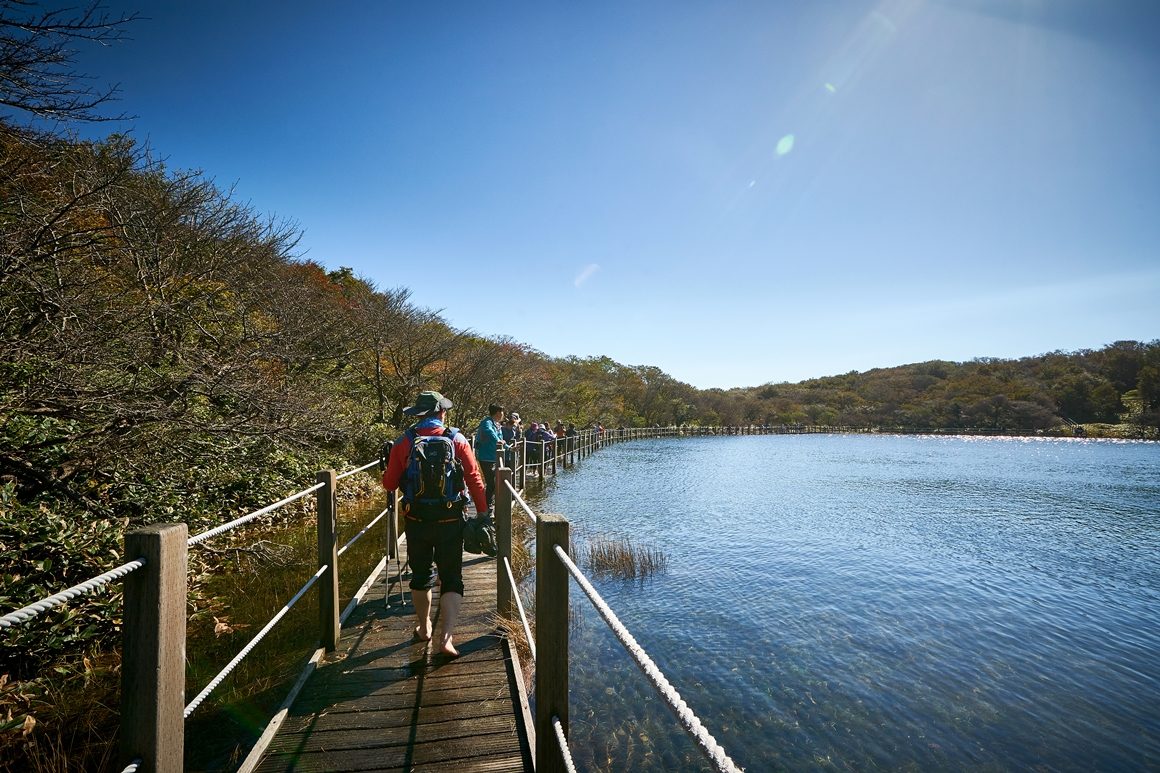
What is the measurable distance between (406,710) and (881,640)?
6113 millimetres

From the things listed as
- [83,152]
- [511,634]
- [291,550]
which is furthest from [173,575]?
[83,152]

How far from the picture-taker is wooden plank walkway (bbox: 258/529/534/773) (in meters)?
2.85

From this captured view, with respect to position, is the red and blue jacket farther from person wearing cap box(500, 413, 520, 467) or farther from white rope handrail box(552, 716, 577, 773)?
person wearing cap box(500, 413, 520, 467)

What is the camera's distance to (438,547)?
3842 mm

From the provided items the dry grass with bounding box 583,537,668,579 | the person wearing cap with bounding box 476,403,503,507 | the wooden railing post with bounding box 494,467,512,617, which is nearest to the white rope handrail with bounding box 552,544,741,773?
the wooden railing post with bounding box 494,467,512,617

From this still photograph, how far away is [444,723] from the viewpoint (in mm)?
3160

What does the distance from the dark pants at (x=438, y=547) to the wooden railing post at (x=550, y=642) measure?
1.50 m

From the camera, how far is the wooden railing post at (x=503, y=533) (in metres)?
4.68

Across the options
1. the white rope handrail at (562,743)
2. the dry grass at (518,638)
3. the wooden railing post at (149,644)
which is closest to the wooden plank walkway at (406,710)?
the dry grass at (518,638)

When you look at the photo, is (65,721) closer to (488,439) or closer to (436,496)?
(436,496)

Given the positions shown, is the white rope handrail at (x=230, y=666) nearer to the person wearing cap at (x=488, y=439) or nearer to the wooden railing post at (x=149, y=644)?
the wooden railing post at (x=149, y=644)

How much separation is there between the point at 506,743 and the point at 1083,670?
23.3ft

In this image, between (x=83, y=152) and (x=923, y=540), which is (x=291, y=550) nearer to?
(x=83, y=152)

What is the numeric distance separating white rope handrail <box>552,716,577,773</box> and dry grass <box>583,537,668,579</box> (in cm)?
723
